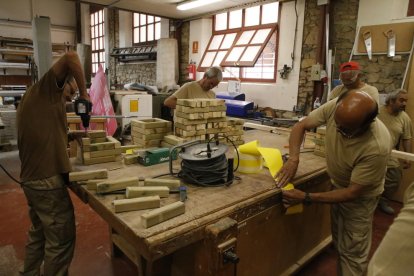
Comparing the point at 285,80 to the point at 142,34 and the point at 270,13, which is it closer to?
the point at 270,13

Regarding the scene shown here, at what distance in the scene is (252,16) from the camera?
6004mm

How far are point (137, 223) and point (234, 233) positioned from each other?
46 cm

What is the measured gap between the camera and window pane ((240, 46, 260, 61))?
5746 mm

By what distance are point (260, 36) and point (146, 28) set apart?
4.66 m

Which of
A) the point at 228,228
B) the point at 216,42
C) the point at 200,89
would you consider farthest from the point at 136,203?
the point at 216,42

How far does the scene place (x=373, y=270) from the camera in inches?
29.4

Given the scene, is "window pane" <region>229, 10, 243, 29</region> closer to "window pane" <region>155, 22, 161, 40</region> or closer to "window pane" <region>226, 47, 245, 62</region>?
"window pane" <region>226, 47, 245, 62</region>

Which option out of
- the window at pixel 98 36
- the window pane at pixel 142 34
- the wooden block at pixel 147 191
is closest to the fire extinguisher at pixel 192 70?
the window pane at pixel 142 34

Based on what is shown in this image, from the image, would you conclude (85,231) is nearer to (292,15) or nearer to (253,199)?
(253,199)

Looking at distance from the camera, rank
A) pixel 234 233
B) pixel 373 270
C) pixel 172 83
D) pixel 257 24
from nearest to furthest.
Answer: pixel 373 270 < pixel 234 233 < pixel 257 24 < pixel 172 83

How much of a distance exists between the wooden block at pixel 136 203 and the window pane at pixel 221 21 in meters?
5.88

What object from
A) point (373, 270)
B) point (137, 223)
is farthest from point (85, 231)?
point (373, 270)

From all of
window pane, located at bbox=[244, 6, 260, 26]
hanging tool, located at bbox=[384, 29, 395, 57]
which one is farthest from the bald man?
window pane, located at bbox=[244, 6, 260, 26]

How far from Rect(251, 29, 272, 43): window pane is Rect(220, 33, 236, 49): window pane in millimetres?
609
